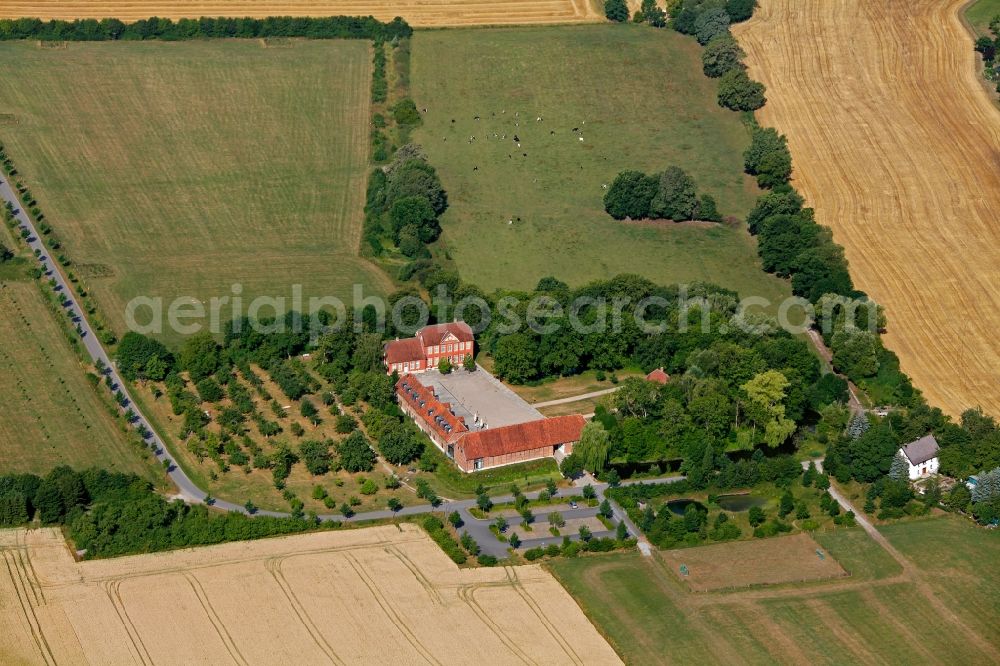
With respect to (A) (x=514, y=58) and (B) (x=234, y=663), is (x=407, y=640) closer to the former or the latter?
(B) (x=234, y=663)

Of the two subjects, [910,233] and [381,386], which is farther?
[910,233]

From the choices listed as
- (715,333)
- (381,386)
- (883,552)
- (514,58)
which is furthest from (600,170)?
(883,552)

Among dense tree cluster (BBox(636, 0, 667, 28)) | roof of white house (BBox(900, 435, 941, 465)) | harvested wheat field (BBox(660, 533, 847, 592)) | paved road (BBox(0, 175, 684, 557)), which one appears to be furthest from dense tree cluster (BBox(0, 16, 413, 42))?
harvested wheat field (BBox(660, 533, 847, 592))

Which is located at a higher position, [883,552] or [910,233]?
[910,233]

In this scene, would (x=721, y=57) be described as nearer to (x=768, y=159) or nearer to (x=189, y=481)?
(x=768, y=159)

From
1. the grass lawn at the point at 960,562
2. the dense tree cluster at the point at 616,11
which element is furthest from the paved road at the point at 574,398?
the dense tree cluster at the point at 616,11

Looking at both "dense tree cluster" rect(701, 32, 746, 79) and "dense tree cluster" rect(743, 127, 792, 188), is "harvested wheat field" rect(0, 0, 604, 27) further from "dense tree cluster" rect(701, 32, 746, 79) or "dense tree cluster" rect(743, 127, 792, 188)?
"dense tree cluster" rect(743, 127, 792, 188)

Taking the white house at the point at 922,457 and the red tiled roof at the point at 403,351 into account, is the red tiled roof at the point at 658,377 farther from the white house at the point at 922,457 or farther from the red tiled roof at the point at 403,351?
the white house at the point at 922,457
